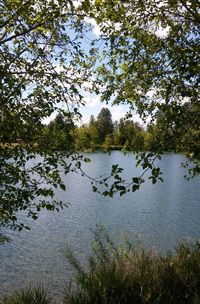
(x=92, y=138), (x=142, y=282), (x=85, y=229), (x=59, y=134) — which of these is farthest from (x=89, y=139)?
(x=85, y=229)

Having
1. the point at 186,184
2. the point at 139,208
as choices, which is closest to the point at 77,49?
the point at 139,208

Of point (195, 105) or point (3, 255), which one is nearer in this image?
point (195, 105)

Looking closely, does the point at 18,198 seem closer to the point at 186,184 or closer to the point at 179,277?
the point at 179,277

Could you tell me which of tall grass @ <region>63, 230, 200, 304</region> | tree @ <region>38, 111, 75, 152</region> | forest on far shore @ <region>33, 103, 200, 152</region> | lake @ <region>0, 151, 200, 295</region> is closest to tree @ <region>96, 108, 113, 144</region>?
forest on far shore @ <region>33, 103, 200, 152</region>

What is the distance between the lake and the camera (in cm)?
1458

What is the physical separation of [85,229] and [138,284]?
44.7 feet

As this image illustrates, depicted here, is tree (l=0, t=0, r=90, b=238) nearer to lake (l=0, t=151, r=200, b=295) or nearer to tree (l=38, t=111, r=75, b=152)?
tree (l=38, t=111, r=75, b=152)

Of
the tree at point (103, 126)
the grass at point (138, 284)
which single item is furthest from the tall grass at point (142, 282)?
the tree at point (103, 126)

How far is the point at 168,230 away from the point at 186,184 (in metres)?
20.5

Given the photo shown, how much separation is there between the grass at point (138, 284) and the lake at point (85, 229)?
16.1 ft

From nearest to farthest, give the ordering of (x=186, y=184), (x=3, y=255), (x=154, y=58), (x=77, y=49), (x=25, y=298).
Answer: (x=77, y=49) → (x=154, y=58) → (x=25, y=298) → (x=3, y=255) → (x=186, y=184)

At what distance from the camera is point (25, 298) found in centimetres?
716

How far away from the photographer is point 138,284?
7703 mm

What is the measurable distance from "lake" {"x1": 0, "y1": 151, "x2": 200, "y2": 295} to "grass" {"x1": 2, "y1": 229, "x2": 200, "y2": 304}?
193 inches
